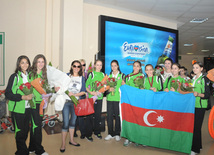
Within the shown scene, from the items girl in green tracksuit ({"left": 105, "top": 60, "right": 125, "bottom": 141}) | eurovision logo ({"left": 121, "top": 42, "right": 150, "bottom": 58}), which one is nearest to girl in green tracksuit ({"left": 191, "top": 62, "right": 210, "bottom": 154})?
girl in green tracksuit ({"left": 105, "top": 60, "right": 125, "bottom": 141})

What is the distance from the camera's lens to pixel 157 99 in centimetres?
310

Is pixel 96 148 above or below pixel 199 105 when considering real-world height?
below

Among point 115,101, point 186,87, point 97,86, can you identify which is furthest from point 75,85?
point 186,87

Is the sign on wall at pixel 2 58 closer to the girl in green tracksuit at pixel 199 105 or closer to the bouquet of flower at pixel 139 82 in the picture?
the bouquet of flower at pixel 139 82

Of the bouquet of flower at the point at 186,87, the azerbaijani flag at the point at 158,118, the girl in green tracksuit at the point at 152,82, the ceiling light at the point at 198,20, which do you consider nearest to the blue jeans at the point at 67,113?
the azerbaijani flag at the point at 158,118

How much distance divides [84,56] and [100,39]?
72 centimetres

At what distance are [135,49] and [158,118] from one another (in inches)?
130

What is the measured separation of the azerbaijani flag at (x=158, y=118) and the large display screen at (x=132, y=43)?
7.17 feet

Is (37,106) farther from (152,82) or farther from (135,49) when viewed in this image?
(135,49)

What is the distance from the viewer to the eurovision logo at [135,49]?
18.6 ft

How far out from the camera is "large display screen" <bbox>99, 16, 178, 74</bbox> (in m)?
5.23

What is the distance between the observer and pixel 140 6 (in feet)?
18.3

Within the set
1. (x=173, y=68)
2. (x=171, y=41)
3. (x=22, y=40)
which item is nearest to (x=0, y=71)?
(x=22, y=40)

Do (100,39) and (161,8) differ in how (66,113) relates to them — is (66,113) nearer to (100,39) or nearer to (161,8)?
(100,39)
